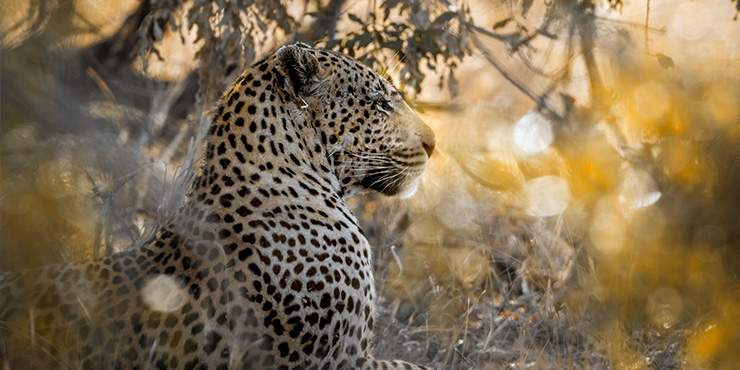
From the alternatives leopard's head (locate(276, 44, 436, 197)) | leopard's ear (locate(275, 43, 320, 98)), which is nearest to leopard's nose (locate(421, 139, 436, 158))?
leopard's head (locate(276, 44, 436, 197))

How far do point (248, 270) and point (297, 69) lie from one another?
111 cm

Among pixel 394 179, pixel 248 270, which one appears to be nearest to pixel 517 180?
pixel 394 179

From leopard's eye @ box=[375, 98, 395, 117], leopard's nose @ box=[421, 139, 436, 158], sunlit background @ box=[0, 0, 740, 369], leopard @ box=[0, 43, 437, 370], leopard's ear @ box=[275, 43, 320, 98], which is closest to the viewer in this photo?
leopard @ box=[0, 43, 437, 370]

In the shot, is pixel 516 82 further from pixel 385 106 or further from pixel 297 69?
pixel 297 69

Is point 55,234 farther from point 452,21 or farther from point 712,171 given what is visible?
point 712,171

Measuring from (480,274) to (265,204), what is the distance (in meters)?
3.82

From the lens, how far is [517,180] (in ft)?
A: 25.6

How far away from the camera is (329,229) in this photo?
12.8ft

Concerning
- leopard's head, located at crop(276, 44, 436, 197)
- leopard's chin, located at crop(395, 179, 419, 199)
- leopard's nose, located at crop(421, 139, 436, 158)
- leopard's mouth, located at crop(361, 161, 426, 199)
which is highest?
leopard's head, located at crop(276, 44, 436, 197)

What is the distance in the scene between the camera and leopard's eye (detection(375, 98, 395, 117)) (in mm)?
4379

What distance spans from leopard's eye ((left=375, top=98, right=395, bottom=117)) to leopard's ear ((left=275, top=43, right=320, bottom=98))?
447 mm

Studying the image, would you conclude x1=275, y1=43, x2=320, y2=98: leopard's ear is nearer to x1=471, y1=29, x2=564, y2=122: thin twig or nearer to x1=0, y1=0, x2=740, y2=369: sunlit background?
x1=0, y1=0, x2=740, y2=369: sunlit background

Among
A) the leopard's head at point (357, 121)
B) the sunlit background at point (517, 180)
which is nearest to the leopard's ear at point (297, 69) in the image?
the leopard's head at point (357, 121)

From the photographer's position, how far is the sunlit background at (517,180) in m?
5.43
